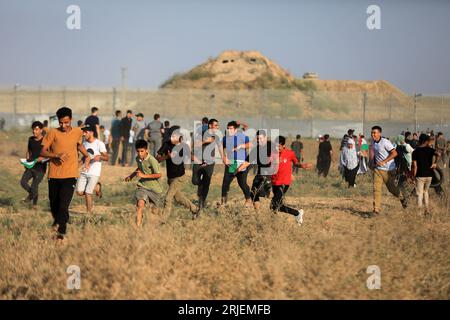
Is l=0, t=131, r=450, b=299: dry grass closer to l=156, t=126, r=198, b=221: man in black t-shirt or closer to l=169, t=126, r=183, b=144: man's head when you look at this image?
l=156, t=126, r=198, b=221: man in black t-shirt

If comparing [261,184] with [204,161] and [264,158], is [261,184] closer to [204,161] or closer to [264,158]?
[264,158]

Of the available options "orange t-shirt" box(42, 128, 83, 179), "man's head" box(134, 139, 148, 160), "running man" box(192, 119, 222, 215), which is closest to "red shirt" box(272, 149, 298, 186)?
"running man" box(192, 119, 222, 215)

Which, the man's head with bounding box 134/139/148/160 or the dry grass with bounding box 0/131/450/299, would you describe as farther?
the man's head with bounding box 134/139/148/160

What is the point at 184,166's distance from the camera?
13.3 meters

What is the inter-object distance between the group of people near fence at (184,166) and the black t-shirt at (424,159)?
0.06ft

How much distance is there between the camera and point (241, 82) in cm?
6519

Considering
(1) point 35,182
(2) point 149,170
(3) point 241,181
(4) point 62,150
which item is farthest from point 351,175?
(4) point 62,150

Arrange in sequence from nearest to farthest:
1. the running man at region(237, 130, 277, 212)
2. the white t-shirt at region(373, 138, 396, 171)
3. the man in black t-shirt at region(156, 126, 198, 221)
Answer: the man in black t-shirt at region(156, 126, 198, 221), the running man at region(237, 130, 277, 212), the white t-shirt at region(373, 138, 396, 171)

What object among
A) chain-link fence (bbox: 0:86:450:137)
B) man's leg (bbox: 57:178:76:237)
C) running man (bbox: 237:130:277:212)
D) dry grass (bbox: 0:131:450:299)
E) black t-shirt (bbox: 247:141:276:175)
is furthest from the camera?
chain-link fence (bbox: 0:86:450:137)

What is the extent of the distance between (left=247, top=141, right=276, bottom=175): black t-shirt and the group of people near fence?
11mm

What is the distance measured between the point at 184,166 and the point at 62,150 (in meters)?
3.03

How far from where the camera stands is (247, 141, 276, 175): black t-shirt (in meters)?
14.0

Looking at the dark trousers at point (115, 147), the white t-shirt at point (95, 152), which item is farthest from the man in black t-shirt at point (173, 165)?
the dark trousers at point (115, 147)
